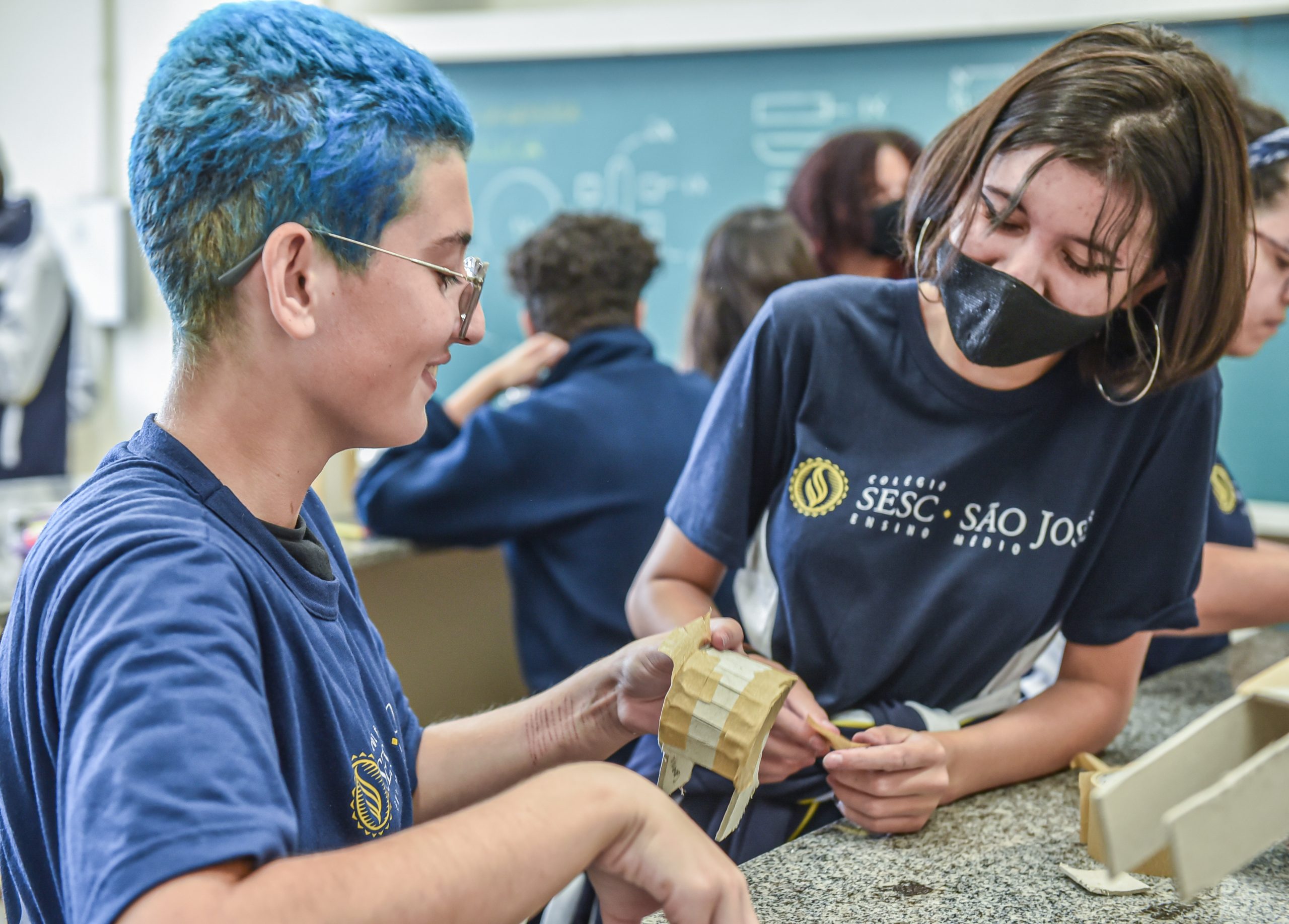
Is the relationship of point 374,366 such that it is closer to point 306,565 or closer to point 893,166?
point 306,565

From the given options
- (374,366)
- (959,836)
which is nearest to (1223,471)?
(959,836)

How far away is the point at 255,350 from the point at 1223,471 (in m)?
1.51

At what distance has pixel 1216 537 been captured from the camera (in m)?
1.70

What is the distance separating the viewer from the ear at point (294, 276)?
0.76 metres

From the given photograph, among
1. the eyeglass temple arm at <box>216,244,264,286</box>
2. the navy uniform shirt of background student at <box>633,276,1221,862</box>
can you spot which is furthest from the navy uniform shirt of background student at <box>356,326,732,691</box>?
the eyeglass temple arm at <box>216,244,264,286</box>

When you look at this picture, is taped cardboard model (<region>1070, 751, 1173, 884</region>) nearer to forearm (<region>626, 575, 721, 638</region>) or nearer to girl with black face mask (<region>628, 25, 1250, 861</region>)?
girl with black face mask (<region>628, 25, 1250, 861</region>)

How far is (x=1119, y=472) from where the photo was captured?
→ 1220mm

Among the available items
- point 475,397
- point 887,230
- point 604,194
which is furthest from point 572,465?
point 604,194

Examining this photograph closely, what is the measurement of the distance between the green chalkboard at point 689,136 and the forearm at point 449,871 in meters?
2.62

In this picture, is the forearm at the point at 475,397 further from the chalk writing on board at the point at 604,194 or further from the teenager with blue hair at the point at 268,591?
the teenager with blue hair at the point at 268,591

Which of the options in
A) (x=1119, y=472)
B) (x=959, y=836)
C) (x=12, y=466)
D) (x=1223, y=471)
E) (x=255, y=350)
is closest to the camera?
(x=255, y=350)

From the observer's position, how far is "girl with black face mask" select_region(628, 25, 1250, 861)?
1127 millimetres

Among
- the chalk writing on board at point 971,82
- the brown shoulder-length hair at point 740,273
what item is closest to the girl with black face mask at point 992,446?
the brown shoulder-length hair at point 740,273

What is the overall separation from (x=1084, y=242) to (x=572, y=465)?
1329 millimetres
